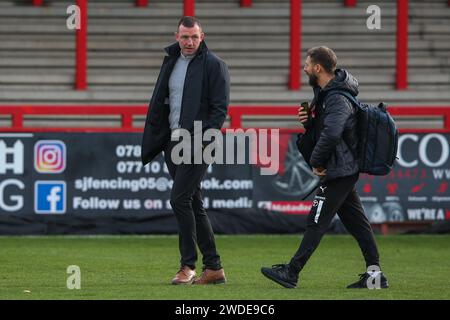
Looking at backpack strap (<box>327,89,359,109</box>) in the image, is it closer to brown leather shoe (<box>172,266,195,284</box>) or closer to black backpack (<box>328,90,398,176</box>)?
black backpack (<box>328,90,398,176</box>)

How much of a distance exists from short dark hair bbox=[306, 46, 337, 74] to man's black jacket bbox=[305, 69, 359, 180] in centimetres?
8

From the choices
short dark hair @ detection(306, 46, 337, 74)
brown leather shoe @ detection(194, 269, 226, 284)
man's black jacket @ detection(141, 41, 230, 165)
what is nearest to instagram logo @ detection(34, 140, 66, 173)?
man's black jacket @ detection(141, 41, 230, 165)

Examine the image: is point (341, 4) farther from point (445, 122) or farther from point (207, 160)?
point (207, 160)

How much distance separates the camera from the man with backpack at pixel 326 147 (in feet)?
29.5

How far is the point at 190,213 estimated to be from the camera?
950 cm

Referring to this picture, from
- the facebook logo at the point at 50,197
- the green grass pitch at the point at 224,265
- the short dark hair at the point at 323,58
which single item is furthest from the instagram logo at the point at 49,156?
the short dark hair at the point at 323,58

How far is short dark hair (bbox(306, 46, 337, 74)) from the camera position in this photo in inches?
358

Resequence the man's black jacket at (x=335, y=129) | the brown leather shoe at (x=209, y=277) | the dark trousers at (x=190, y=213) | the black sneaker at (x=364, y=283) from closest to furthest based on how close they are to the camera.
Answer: the man's black jacket at (x=335, y=129) → the black sneaker at (x=364, y=283) → the dark trousers at (x=190, y=213) → the brown leather shoe at (x=209, y=277)

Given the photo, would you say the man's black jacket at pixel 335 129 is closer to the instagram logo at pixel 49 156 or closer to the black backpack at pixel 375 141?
the black backpack at pixel 375 141

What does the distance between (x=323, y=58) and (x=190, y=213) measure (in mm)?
1459

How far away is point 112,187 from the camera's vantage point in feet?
48.8

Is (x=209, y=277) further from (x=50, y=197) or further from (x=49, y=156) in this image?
(x=49, y=156)

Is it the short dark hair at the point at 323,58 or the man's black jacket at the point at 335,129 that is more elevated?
the short dark hair at the point at 323,58

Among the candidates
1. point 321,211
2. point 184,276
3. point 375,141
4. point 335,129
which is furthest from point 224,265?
point 335,129
